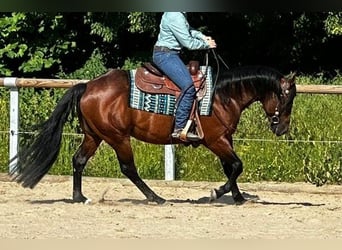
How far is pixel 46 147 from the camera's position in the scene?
600cm

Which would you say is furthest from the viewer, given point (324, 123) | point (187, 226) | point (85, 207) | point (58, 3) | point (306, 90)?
point (324, 123)

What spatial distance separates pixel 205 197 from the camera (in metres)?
6.80

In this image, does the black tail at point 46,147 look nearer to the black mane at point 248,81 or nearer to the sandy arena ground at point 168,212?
the sandy arena ground at point 168,212

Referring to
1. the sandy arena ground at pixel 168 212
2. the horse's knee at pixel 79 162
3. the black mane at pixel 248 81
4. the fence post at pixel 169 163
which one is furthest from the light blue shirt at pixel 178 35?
the fence post at pixel 169 163

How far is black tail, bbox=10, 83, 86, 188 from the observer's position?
19.6 ft

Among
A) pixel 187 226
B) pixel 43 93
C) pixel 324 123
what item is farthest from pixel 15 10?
pixel 43 93

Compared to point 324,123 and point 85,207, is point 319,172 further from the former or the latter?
point 85,207

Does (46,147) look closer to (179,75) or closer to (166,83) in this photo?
(166,83)

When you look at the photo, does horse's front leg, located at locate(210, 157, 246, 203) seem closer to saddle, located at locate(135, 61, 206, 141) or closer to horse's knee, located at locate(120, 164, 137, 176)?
saddle, located at locate(135, 61, 206, 141)

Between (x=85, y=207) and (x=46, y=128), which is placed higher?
(x=46, y=128)

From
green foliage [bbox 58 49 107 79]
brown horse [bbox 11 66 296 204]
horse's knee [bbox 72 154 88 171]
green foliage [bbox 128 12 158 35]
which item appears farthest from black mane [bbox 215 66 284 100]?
green foliage [bbox 58 49 107 79]

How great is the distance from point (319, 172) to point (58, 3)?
7079mm

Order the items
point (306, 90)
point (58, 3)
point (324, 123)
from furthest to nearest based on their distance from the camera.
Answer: point (324, 123), point (306, 90), point (58, 3)

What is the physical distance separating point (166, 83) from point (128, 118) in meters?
0.43
